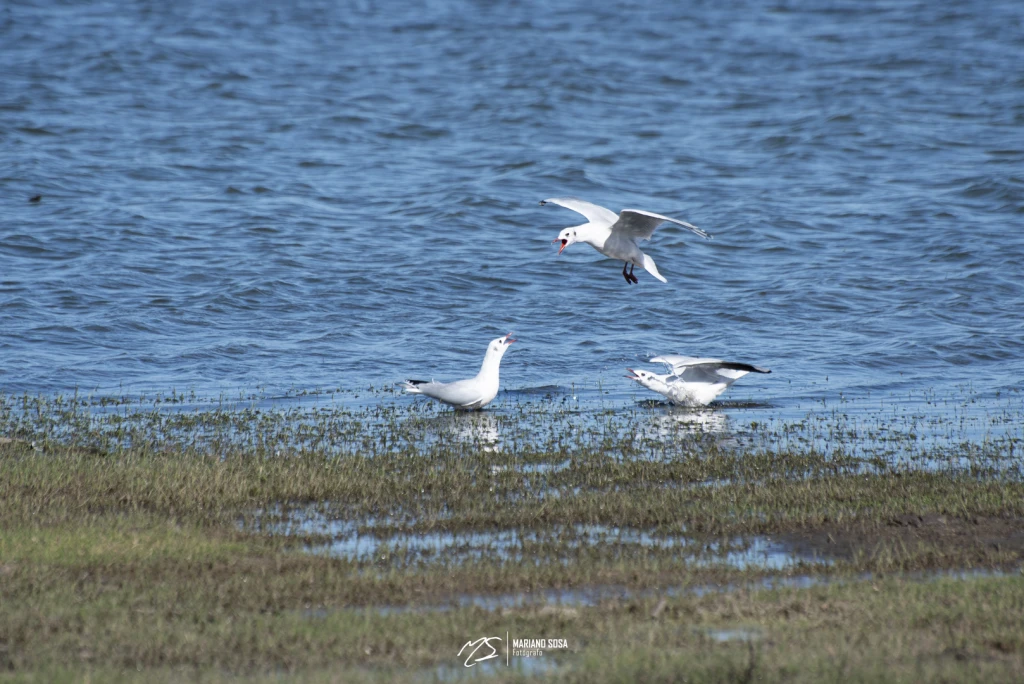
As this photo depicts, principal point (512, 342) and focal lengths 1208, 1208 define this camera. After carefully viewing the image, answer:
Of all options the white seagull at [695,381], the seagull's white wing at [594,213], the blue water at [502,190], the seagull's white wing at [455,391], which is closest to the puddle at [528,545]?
Answer: the seagull's white wing at [455,391]

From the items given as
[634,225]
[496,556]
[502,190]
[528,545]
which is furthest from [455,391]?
[502,190]

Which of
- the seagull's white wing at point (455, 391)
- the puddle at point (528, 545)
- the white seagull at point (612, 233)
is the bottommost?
the seagull's white wing at point (455, 391)

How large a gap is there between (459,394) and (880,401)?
5.04 meters

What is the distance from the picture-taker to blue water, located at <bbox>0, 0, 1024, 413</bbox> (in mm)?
18094

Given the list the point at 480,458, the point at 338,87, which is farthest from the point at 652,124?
the point at 480,458

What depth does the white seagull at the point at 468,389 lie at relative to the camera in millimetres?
13805

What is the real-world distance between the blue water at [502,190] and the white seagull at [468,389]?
1692mm

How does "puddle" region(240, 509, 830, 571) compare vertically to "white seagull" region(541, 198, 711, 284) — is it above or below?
below

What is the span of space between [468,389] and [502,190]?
18860 millimetres

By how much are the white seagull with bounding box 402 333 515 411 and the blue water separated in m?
1.69
